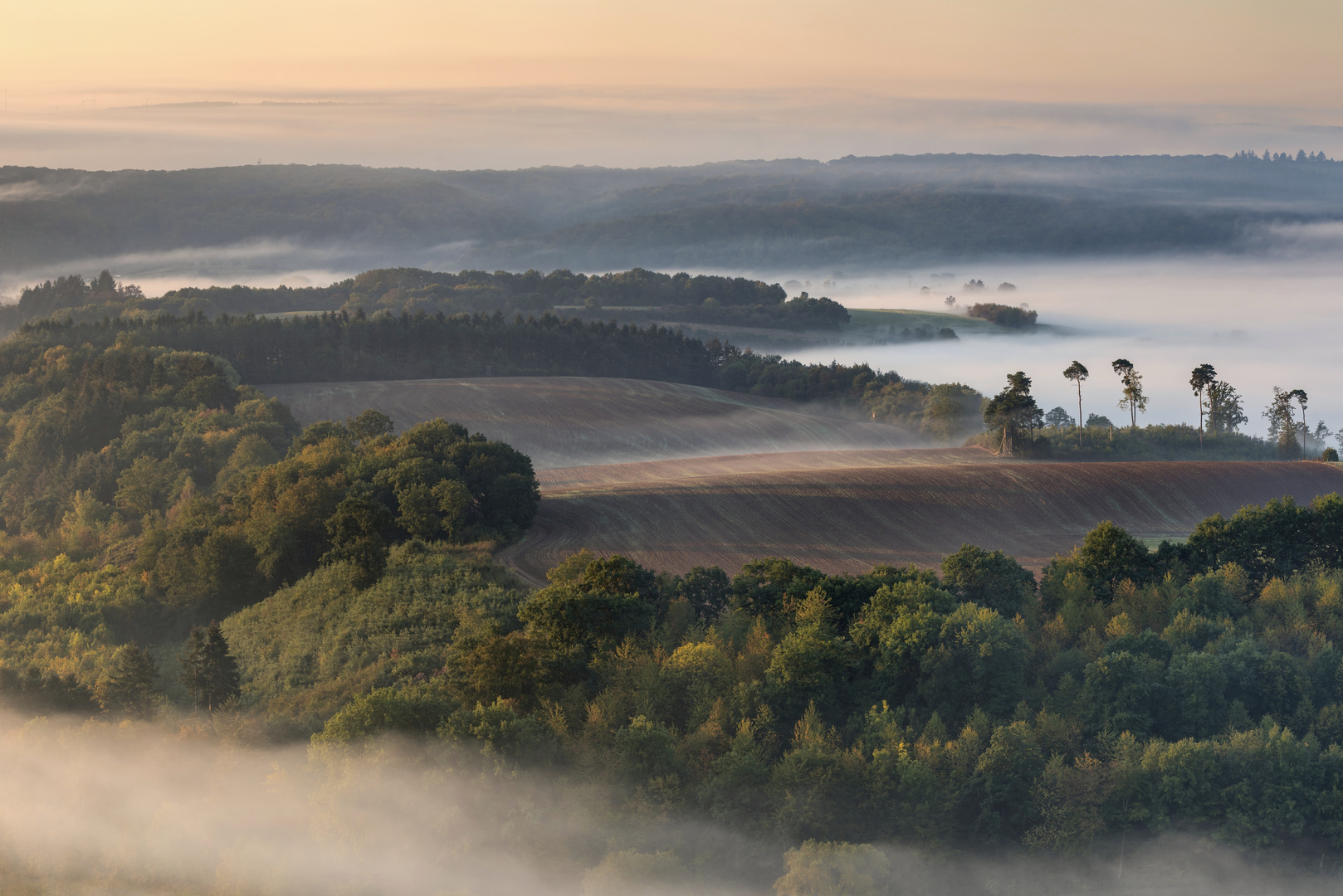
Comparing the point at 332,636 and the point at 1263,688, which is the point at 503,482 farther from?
the point at 1263,688

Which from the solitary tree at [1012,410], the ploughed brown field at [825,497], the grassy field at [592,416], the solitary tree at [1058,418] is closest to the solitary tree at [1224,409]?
the solitary tree at [1058,418]

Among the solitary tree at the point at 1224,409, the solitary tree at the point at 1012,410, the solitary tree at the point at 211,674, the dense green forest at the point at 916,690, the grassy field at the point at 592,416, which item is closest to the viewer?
the dense green forest at the point at 916,690

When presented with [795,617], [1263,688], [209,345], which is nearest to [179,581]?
[795,617]

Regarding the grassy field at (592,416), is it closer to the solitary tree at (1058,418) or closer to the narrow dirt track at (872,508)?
the narrow dirt track at (872,508)

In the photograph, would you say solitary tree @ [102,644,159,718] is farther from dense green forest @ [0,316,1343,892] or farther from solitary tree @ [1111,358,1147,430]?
solitary tree @ [1111,358,1147,430]

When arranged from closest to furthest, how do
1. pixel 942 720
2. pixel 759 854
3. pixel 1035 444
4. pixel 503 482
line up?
pixel 759 854
pixel 942 720
pixel 503 482
pixel 1035 444

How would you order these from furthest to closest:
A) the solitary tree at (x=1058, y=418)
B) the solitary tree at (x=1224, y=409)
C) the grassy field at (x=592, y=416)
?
the solitary tree at (x=1058, y=418) → the solitary tree at (x=1224, y=409) → the grassy field at (x=592, y=416)

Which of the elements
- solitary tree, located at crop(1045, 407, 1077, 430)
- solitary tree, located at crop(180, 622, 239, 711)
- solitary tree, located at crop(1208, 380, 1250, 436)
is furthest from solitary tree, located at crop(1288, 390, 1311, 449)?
solitary tree, located at crop(180, 622, 239, 711)
